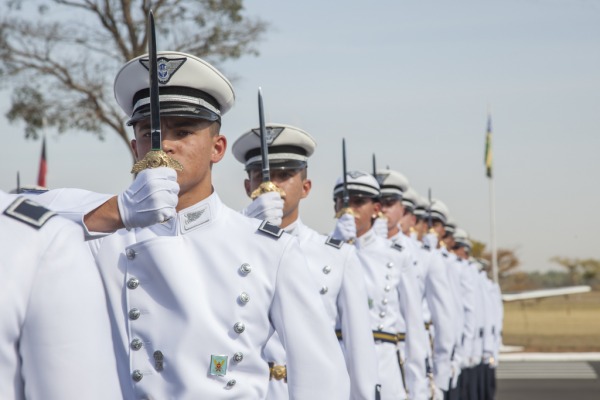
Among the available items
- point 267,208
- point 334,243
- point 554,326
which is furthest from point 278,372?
point 554,326

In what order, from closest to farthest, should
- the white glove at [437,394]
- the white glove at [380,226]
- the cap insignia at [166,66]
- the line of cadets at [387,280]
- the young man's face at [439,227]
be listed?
1. the cap insignia at [166,66]
2. the line of cadets at [387,280]
3. the white glove at [380,226]
4. the white glove at [437,394]
5. the young man's face at [439,227]

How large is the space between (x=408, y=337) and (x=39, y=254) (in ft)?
20.1

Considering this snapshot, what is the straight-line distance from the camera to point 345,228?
673 cm

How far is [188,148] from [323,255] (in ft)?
7.10

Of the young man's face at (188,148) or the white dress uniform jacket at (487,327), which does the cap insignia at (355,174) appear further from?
the white dress uniform jacket at (487,327)

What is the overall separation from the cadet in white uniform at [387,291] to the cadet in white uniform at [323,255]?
116 centimetres

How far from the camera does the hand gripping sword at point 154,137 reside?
2.86 m

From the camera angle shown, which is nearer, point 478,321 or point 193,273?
point 193,273

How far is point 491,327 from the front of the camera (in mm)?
15578

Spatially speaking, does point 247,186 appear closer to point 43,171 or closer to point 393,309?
point 393,309

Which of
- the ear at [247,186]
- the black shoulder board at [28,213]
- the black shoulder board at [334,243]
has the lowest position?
the black shoulder board at [28,213]

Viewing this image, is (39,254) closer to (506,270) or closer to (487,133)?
(487,133)

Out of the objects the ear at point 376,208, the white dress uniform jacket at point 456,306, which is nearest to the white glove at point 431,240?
the white dress uniform jacket at point 456,306

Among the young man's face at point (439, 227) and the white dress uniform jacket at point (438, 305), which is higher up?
the young man's face at point (439, 227)
